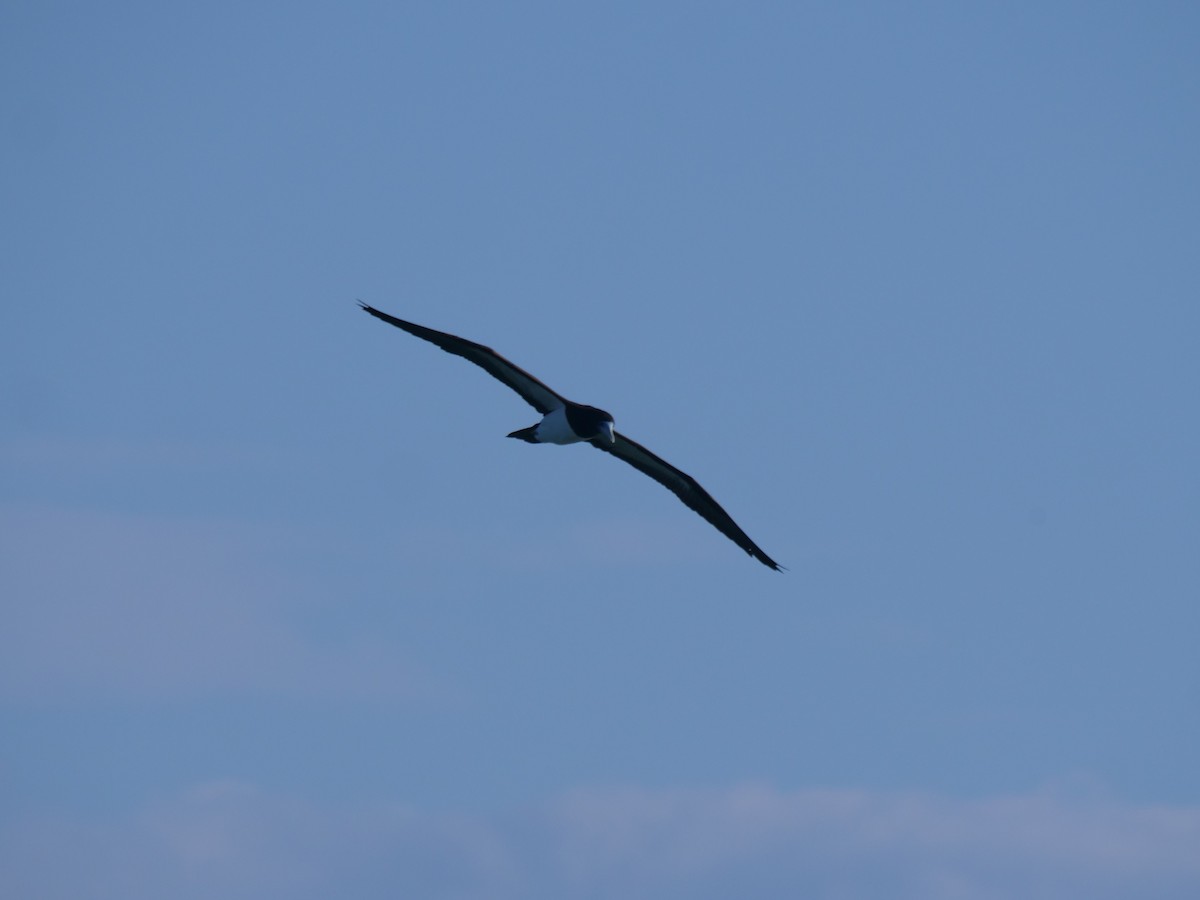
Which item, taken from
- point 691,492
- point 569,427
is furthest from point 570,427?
point 691,492

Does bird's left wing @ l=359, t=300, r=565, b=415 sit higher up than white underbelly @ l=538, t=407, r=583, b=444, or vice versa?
bird's left wing @ l=359, t=300, r=565, b=415

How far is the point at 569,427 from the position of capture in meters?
34.0

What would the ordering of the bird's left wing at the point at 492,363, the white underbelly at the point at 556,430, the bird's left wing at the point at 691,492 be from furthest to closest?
1. the bird's left wing at the point at 691,492
2. the white underbelly at the point at 556,430
3. the bird's left wing at the point at 492,363

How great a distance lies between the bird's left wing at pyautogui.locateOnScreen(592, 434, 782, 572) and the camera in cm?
3625

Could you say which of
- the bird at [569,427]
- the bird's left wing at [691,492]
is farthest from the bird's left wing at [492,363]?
the bird's left wing at [691,492]

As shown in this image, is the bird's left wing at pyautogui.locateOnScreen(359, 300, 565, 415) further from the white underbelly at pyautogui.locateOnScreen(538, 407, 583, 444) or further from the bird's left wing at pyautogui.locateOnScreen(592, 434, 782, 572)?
the bird's left wing at pyautogui.locateOnScreen(592, 434, 782, 572)

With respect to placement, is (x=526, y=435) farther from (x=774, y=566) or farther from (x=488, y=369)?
(x=774, y=566)

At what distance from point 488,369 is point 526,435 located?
1477 millimetres

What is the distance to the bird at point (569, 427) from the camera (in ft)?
110

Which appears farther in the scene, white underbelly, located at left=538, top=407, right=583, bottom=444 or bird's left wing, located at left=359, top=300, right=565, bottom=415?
white underbelly, located at left=538, top=407, right=583, bottom=444

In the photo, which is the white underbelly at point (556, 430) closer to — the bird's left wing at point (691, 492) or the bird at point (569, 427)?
the bird at point (569, 427)

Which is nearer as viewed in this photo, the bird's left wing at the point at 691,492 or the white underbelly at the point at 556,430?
the white underbelly at the point at 556,430

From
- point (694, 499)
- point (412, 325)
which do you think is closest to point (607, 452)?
point (694, 499)

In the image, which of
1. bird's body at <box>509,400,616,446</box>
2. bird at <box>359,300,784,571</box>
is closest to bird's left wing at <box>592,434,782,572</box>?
bird at <box>359,300,784,571</box>
